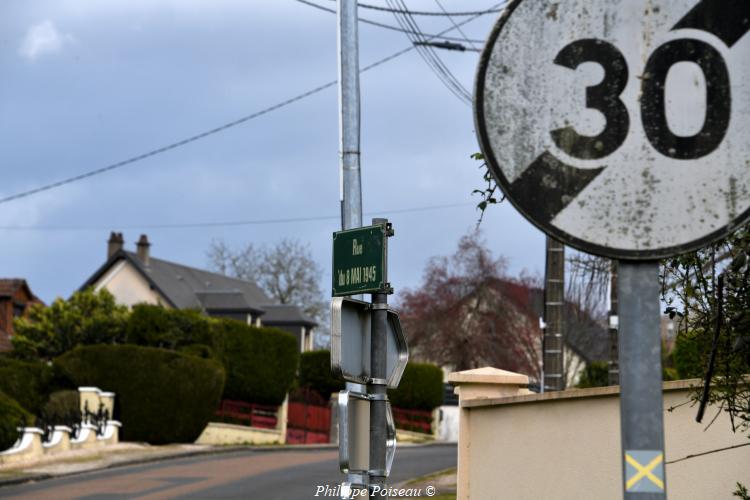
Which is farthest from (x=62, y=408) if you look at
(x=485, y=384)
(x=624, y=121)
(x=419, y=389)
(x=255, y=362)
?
(x=624, y=121)

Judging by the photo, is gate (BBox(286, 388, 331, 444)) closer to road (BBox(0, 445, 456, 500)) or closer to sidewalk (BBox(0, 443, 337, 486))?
sidewalk (BBox(0, 443, 337, 486))

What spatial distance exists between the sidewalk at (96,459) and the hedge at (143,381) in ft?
2.13

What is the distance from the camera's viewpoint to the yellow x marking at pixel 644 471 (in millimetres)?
2182

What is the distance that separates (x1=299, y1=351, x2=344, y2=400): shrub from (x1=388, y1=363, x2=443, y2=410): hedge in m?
4.00

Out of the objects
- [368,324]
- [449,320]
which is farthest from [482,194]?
[449,320]

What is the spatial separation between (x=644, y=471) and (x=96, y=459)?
26965 mm

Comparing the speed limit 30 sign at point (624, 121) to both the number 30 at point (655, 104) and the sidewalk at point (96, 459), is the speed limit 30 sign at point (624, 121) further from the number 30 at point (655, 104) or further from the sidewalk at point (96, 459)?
the sidewalk at point (96, 459)

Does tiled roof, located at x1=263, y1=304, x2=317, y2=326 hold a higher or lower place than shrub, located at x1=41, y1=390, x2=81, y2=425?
higher

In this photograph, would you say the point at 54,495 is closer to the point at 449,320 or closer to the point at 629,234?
the point at 629,234

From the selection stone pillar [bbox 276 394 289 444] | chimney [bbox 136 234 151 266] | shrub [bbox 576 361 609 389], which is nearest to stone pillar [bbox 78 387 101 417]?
stone pillar [bbox 276 394 289 444]

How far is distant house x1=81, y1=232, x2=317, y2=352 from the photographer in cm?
6128

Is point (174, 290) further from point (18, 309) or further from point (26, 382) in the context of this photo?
point (26, 382)

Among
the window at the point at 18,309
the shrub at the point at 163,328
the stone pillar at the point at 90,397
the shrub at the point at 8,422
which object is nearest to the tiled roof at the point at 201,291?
the window at the point at 18,309

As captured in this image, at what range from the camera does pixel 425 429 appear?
52250 millimetres
